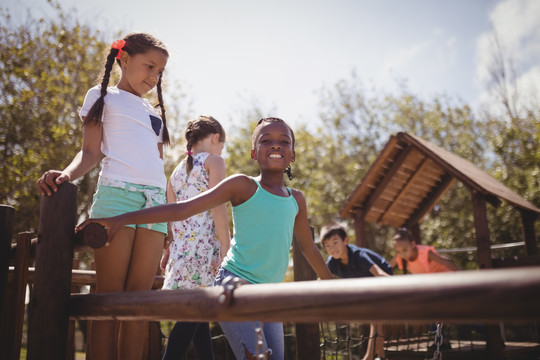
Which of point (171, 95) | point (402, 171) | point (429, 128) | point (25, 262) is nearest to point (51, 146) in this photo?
point (171, 95)

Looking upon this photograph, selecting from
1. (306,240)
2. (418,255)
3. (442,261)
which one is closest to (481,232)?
(442,261)

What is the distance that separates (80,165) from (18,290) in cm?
111

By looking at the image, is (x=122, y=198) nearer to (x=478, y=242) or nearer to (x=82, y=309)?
(x=82, y=309)

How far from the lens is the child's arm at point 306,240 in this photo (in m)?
2.88

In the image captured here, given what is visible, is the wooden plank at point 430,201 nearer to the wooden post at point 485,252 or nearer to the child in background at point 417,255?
the child in background at point 417,255

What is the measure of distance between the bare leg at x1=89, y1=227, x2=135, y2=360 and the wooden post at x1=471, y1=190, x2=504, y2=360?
5.17m

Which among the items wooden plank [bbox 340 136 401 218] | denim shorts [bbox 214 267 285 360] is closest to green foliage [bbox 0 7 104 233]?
wooden plank [bbox 340 136 401 218]

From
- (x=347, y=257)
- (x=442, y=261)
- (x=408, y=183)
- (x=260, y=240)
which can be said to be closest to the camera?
(x=260, y=240)

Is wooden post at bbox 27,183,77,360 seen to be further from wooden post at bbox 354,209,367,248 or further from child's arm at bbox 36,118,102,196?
wooden post at bbox 354,209,367,248

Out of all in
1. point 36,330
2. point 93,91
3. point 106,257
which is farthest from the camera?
point 93,91

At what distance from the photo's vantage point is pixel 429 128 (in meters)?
21.2

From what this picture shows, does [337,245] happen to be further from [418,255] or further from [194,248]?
[194,248]

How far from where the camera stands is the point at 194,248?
3.17 metres

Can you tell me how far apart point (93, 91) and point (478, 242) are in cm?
557
